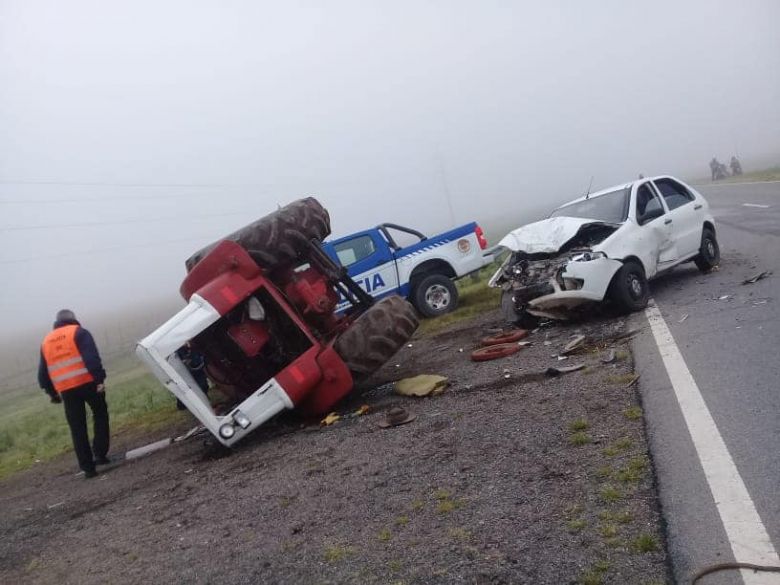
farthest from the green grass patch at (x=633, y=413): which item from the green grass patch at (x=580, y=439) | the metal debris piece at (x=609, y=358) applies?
the metal debris piece at (x=609, y=358)

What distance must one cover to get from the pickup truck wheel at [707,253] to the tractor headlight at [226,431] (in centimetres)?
786

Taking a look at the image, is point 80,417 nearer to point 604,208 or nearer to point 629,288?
point 629,288

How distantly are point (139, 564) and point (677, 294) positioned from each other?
798cm

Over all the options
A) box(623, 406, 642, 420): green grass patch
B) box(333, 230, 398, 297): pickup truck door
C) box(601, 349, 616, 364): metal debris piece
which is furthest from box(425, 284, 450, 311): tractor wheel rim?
box(623, 406, 642, 420): green grass patch

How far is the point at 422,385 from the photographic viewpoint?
7867mm

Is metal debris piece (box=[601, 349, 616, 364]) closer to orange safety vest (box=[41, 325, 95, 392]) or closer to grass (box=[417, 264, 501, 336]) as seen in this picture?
grass (box=[417, 264, 501, 336])

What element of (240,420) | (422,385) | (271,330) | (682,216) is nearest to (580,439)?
(422,385)

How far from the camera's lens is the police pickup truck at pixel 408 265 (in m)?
14.1

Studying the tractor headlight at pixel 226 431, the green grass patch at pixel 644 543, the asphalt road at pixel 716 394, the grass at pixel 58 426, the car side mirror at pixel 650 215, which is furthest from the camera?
the grass at pixel 58 426

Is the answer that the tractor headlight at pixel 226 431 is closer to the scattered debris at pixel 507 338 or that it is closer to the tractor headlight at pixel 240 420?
the tractor headlight at pixel 240 420

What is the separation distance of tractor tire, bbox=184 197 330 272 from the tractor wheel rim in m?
5.61

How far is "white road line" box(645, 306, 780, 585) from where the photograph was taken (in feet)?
10.6

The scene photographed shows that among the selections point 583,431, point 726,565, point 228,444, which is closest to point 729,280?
point 583,431

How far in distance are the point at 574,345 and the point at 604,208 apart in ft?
10.9
